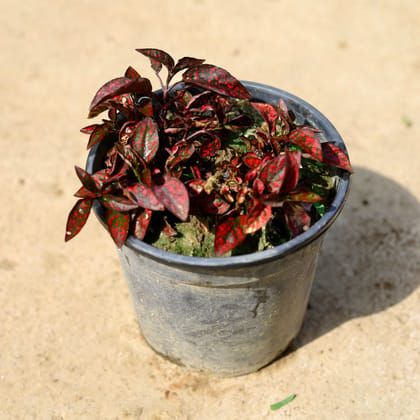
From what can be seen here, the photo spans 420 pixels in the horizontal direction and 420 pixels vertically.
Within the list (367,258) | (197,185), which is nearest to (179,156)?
(197,185)

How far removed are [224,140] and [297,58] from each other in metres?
2.21

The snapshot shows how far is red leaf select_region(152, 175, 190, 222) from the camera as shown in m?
1.71

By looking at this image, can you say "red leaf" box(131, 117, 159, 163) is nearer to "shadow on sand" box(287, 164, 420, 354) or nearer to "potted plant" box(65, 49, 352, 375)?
"potted plant" box(65, 49, 352, 375)

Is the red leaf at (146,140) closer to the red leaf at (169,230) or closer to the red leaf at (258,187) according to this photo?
the red leaf at (169,230)

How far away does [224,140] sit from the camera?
2145 mm

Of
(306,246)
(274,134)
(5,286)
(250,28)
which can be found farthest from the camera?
(250,28)

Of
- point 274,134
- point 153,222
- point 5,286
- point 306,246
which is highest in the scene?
point 274,134

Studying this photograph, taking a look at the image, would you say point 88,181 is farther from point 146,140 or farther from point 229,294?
point 229,294

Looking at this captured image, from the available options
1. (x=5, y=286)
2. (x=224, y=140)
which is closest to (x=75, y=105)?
(x=5, y=286)

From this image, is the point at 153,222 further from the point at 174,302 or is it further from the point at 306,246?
the point at 306,246

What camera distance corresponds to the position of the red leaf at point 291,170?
5.58ft

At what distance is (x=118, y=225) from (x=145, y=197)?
6.0 inches

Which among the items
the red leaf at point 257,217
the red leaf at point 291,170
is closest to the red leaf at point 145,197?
the red leaf at point 257,217

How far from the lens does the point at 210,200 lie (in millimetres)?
1882
